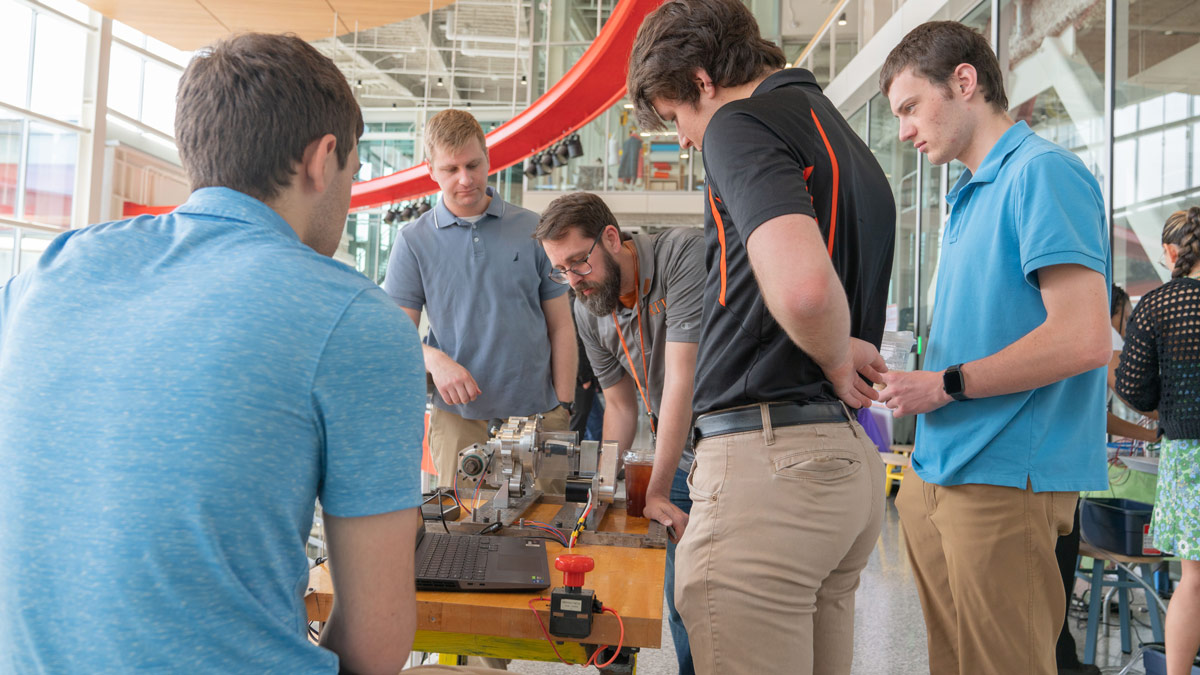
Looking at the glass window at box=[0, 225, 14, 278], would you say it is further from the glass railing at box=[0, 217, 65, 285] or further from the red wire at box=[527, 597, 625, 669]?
the red wire at box=[527, 597, 625, 669]

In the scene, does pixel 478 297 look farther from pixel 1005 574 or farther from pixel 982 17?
pixel 982 17

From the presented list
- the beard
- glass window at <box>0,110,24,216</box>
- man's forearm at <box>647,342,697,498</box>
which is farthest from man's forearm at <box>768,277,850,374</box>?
glass window at <box>0,110,24,216</box>

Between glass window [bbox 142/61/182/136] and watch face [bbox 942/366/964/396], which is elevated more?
glass window [bbox 142/61/182/136]

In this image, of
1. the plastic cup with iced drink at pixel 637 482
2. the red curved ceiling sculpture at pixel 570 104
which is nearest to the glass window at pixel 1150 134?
the red curved ceiling sculpture at pixel 570 104

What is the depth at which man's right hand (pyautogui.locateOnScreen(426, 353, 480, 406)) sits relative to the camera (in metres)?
2.15

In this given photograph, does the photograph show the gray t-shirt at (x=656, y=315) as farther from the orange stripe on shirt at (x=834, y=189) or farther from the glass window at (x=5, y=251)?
the glass window at (x=5, y=251)

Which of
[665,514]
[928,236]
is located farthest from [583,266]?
[928,236]

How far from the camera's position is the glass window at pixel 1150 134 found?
3.79 m

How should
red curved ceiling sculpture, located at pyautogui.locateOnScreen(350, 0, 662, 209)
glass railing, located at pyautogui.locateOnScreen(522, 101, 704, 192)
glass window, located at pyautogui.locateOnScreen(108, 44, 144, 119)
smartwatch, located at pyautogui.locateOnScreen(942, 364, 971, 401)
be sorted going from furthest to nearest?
glass railing, located at pyautogui.locateOnScreen(522, 101, 704, 192)
glass window, located at pyautogui.locateOnScreen(108, 44, 144, 119)
red curved ceiling sculpture, located at pyautogui.locateOnScreen(350, 0, 662, 209)
smartwatch, located at pyautogui.locateOnScreen(942, 364, 971, 401)

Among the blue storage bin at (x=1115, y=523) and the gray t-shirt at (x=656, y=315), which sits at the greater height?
the gray t-shirt at (x=656, y=315)

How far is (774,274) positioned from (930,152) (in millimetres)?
726

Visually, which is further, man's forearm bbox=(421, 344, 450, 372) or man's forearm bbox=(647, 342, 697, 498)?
man's forearm bbox=(421, 344, 450, 372)

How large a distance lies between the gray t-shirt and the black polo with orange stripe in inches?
25.1

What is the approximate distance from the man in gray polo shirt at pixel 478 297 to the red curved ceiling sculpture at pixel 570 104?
1.63 metres
